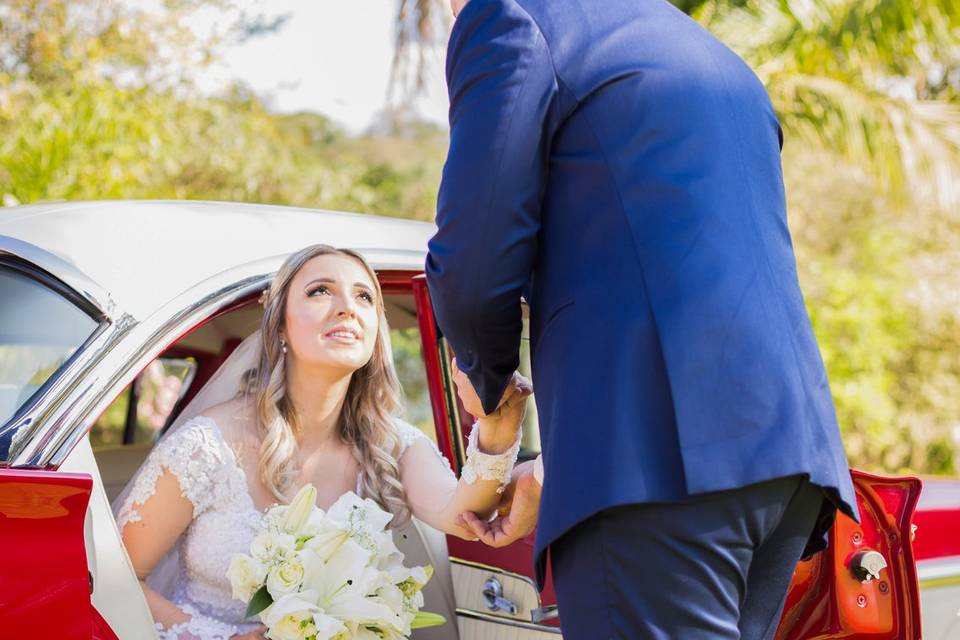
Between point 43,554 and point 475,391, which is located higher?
point 475,391

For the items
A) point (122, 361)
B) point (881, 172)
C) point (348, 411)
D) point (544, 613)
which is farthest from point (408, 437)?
point (881, 172)

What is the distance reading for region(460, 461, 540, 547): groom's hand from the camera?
8.58 feet

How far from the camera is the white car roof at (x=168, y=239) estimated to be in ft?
7.91

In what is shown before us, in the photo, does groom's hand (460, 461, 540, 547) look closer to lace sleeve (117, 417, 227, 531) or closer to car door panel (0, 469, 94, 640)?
lace sleeve (117, 417, 227, 531)

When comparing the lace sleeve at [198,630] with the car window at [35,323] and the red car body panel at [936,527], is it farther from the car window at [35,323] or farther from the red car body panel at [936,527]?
the red car body panel at [936,527]

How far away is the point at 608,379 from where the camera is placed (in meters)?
1.69

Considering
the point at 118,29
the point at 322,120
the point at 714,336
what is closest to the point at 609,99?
the point at 714,336

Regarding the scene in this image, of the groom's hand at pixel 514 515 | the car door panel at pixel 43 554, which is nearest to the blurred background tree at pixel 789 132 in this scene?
the groom's hand at pixel 514 515

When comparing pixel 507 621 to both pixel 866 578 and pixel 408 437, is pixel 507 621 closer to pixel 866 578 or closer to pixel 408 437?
pixel 408 437

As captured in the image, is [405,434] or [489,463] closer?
[489,463]

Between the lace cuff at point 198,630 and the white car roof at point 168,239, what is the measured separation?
0.87 meters

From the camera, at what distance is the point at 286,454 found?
3061mm

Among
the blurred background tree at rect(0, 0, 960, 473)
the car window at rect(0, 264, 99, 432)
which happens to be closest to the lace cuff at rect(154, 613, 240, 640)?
the car window at rect(0, 264, 99, 432)

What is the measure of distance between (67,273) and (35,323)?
0.14 metres
